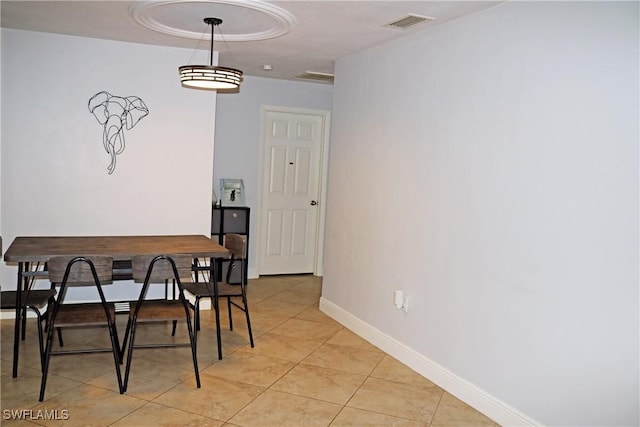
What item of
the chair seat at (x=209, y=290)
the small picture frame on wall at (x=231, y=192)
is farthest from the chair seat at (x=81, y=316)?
the small picture frame on wall at (x=231, y=192)

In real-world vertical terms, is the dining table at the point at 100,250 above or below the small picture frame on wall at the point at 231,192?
below

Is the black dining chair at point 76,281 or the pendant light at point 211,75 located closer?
the black dining chair at point 76,281

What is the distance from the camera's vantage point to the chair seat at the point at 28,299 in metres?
3.48

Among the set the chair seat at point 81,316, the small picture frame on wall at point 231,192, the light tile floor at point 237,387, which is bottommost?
the light tile floor at point 237,387

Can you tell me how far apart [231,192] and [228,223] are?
386 mm

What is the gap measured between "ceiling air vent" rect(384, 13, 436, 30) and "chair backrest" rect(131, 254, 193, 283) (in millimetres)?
2036

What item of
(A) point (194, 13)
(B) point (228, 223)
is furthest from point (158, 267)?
(B) point (228, 223)

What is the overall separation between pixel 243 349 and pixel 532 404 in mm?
2096

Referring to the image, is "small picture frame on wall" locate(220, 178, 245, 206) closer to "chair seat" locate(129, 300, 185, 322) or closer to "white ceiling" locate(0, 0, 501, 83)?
"white ceiling" locate(0, 0, 501, 83)

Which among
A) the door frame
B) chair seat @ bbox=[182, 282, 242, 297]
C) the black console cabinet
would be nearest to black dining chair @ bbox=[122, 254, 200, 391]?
chair seat @ bbox=[182, 282, 242, 297]

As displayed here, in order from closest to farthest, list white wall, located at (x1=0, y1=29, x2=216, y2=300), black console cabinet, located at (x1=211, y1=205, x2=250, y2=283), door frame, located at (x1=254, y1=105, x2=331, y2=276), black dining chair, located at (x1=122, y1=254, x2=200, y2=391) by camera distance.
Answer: black dining chair, located at (x1=122, y1=254, x2=200, y2=391) → white wall, located at (x1=0, y1=29, x2=216, y2=300) → black console cabinet, located at (x1=211, y1=205, x2=250, y2=283) → door frame, located at (x1=254, y1=105, x2=331, y2=276)

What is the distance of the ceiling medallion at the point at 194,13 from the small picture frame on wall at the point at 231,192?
7.32ft

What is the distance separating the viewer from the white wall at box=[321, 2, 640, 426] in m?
2.46

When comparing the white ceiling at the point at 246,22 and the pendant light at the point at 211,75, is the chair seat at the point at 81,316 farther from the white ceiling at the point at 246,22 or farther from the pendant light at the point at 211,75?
the white ceiling at the point at 246,22
